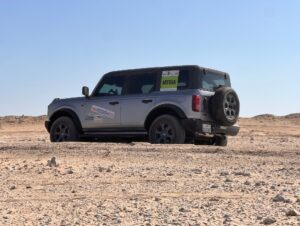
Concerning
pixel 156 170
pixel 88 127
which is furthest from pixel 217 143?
pixel 156 170

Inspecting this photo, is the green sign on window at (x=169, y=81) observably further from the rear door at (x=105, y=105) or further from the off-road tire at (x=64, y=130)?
the off-road tire at (x=64, y=130)

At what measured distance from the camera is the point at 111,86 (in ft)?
44.0

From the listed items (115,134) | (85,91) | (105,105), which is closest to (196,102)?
(115,134)

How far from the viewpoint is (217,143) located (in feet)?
42.9

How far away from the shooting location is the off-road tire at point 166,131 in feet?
39.1

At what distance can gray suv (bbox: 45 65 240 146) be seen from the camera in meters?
12.0

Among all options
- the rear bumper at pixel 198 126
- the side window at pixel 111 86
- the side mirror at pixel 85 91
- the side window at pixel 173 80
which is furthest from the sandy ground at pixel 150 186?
the side mirror at pixel 85 91

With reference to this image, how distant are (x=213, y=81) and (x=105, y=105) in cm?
257

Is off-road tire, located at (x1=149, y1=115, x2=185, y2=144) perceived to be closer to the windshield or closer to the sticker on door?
the windshield

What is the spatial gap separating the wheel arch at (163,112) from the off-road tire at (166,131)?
0.47 ft

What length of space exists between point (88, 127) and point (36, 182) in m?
6.55

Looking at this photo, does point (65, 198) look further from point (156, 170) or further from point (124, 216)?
point (156, 170)

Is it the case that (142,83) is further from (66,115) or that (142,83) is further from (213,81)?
(66,115)

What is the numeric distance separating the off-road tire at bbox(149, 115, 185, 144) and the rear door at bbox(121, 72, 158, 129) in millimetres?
403
